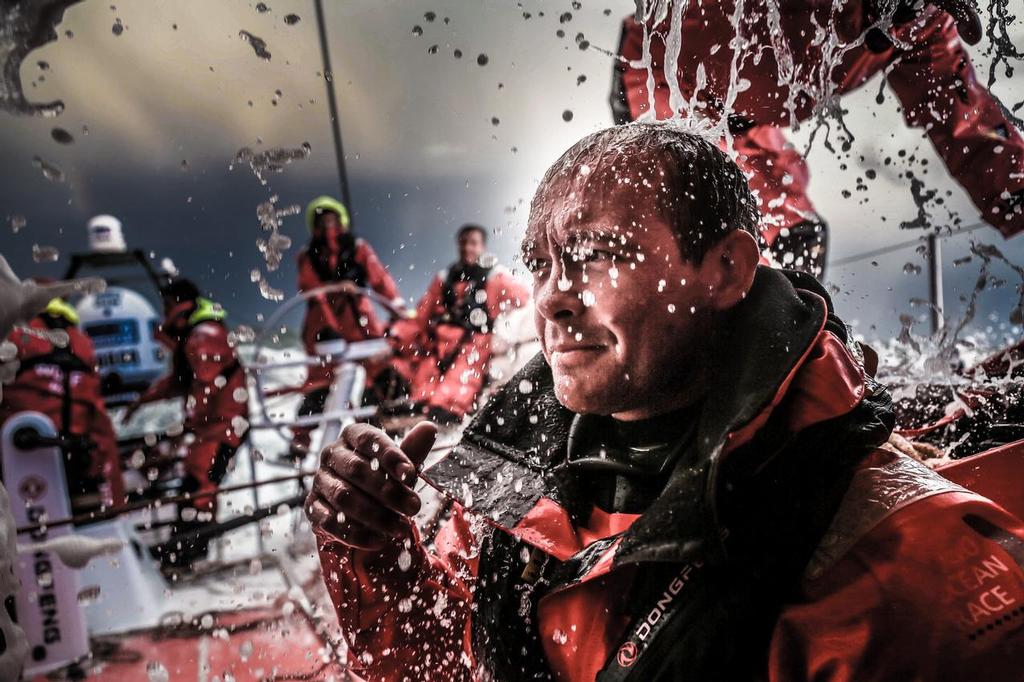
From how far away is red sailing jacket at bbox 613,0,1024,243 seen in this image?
1.47 meters

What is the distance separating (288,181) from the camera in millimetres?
1480

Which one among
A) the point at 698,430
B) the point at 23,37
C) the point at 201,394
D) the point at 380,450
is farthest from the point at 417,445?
the point at 201,394

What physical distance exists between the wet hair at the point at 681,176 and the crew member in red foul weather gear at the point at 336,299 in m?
2.24

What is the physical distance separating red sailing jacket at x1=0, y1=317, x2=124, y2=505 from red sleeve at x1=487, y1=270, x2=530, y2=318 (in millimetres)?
2023

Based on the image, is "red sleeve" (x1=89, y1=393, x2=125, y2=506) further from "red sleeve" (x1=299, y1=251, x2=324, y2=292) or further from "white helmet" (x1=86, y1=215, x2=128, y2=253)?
"white helmet" (x1=86, y1=215, x2=128, y2=253)

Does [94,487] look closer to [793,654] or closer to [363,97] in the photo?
[363,97]

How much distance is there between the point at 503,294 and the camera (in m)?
1.85

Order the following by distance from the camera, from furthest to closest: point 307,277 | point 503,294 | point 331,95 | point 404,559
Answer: point 307,277 → point 503,294 → point 331,95 → point 404,559

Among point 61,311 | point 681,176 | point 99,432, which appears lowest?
point 99,432

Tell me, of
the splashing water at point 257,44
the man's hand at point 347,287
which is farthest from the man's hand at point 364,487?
the man's hand at point 347,287

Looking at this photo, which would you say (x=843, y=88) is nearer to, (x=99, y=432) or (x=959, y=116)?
(x=959, y=116)

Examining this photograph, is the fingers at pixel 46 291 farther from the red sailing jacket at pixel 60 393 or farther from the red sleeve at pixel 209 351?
the red sleeve at pixel 209 351

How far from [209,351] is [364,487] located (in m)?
2.76

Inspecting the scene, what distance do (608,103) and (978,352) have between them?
5.39 feet
